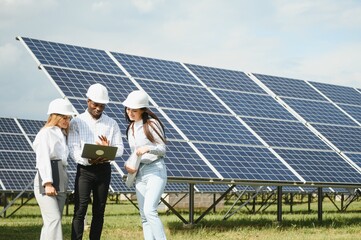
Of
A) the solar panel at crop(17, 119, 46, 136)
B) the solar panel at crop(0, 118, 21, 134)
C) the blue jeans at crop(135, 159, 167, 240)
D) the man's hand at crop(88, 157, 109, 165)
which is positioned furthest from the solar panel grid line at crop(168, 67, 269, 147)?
the solar panel at crop(17, 119, 46, 136)

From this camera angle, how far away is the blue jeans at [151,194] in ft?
26.0

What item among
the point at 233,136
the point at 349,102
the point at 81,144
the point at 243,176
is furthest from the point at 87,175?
the point at 349,102

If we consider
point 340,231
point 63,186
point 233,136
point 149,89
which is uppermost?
point 149,89

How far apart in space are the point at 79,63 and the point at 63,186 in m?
7.21

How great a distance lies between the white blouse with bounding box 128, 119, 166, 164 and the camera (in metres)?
8.10

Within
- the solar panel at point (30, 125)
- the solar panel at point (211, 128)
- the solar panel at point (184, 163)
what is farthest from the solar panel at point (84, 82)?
A: the solar panel at point (30, 125)

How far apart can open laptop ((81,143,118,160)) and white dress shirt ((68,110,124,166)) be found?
197mm

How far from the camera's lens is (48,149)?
756cm

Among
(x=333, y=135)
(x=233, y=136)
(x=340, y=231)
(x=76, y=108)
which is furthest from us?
(x=333, y=135)

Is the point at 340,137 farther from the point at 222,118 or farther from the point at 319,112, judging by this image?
the point at 222,118

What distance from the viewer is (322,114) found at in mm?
17641

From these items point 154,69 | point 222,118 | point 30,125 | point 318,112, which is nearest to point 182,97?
point 222,118

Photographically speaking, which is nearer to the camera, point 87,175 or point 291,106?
point 87,175

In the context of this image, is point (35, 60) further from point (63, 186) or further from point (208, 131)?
point (63, 186)
